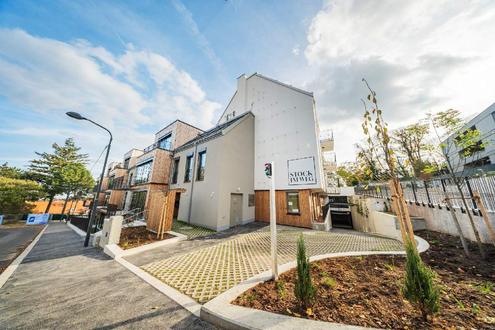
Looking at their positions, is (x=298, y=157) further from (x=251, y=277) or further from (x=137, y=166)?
(x=137, y=166)

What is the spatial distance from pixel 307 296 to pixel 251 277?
69.5 inches

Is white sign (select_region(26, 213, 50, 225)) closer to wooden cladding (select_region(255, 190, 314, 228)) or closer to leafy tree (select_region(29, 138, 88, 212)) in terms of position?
leafy tree (select_region(29, 138, 88, 212))

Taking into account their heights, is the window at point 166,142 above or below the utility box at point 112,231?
above

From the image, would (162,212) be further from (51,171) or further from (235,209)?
(51,171)

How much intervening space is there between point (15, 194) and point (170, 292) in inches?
1414

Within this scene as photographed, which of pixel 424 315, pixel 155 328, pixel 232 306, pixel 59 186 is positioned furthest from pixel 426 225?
pixel 59 186

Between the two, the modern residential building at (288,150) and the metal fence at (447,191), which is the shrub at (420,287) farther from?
the modern residential building at (288,150)

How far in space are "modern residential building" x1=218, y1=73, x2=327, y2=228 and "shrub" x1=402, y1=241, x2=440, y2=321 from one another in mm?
9622

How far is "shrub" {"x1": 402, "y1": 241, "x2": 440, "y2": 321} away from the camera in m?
2.26

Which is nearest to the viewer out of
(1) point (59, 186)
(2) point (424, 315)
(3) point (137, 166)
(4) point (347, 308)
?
(2) point (424, 315)

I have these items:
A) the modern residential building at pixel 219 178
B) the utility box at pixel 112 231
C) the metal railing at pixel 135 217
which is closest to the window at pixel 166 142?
the modern residential building at pixel 219 178

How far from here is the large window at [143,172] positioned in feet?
52.1

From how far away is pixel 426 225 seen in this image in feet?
29.1

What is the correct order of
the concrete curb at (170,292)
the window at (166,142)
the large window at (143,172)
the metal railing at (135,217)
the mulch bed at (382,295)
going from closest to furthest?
the mulch bed at (382,295), the concrete curb at (170,292), the metal railing at (135,217), the large window at (143,172), the window at (166,142)
